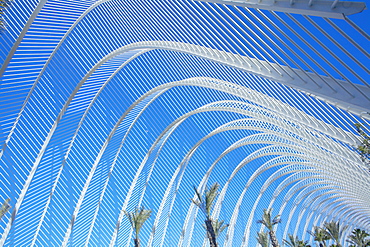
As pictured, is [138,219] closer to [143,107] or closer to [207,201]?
[207,201]

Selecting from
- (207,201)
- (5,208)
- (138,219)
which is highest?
(207,201)

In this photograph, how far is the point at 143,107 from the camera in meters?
25.7

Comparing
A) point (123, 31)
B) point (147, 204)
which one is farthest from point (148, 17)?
point (147, 204)

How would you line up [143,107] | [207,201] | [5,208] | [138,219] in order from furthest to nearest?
1. [143,107]
2. [207,201]
3. [138,219]
4. [5,208]

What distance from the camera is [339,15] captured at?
20.5 ft

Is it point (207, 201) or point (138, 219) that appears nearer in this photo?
point (138, 219)

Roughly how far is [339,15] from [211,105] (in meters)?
20.1

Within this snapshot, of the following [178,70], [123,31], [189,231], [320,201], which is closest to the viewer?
[123,31]

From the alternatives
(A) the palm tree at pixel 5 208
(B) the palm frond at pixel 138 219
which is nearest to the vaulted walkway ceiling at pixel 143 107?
(A) the palm tree at pixel 5 208

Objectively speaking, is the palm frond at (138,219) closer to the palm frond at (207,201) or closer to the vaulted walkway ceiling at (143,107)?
the vaulted walkway ceiling at (143,107)

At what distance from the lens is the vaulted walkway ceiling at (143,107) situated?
13.9 metres

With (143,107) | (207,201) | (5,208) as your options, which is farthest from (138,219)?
(5,208)

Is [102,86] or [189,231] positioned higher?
[102,86]

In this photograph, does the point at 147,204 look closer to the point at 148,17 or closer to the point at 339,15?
the point at 148,17
